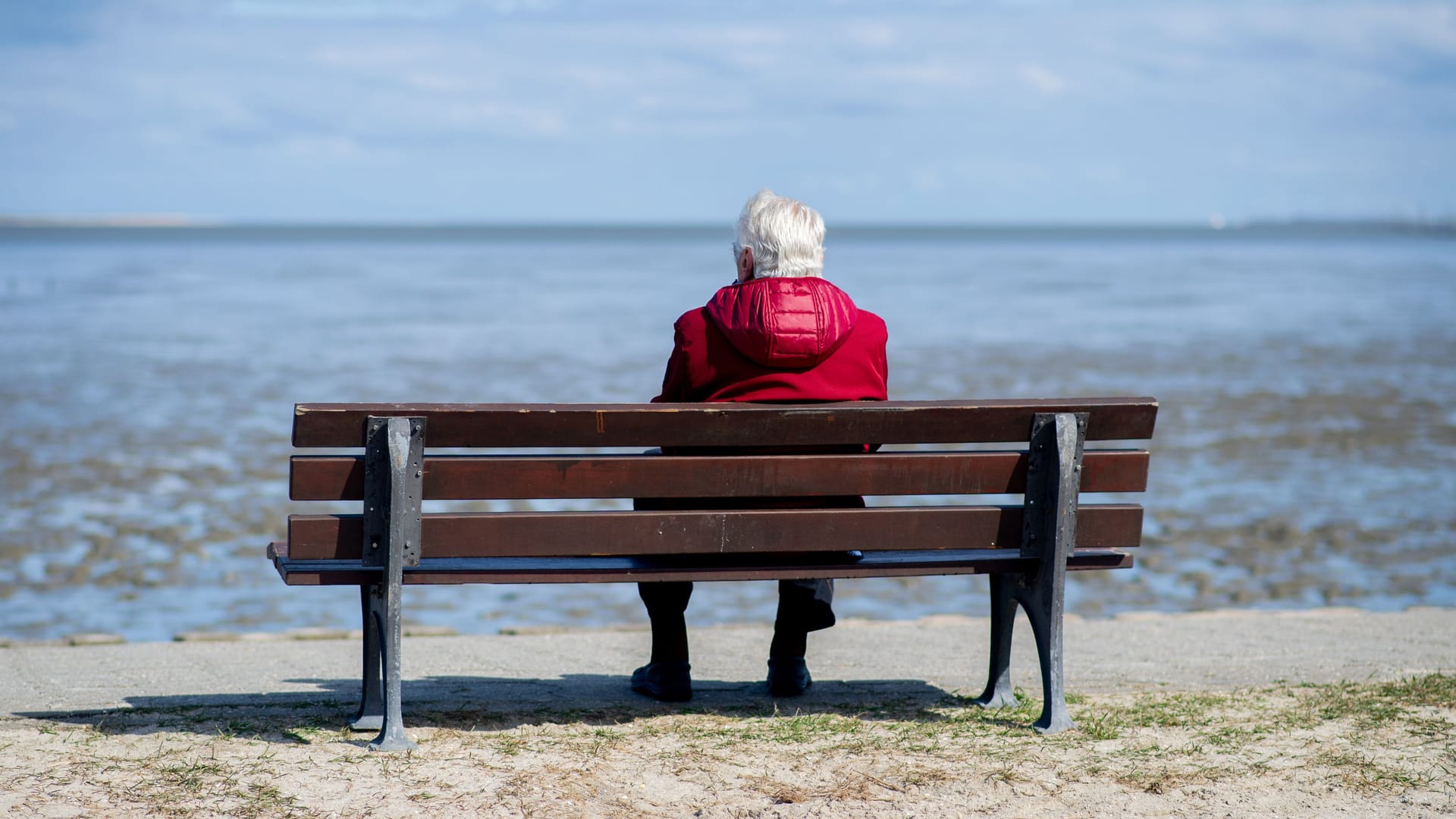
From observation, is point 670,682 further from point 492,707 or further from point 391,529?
point 391,529

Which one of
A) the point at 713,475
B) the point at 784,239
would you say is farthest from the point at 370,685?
the point at 784,239

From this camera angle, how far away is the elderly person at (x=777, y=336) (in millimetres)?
4375

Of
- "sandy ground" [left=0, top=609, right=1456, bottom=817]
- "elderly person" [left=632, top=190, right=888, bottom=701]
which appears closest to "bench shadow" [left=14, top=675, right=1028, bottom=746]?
"sandy ground" [left=0, top=609, right=1456, bottom=817]

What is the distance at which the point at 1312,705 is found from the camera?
191 inches

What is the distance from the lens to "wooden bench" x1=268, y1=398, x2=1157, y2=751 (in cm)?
408

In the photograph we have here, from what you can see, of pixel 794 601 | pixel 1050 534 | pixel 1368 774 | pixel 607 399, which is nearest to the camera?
pixel 1368 774

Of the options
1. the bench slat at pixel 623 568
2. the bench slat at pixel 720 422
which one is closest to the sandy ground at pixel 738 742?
the bench slat at pixel 623 568

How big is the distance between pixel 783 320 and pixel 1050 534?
39.4 inches

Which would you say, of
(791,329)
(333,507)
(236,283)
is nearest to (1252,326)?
(333,507)

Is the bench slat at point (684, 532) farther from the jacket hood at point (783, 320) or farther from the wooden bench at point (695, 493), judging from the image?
the jacket hood at point (783, 320)

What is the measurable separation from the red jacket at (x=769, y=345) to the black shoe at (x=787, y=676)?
1.01m

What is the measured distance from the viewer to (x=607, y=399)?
16203 millimetres

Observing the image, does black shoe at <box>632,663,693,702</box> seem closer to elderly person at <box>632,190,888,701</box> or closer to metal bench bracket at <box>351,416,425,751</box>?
elderly person at <box>632,190,888,701</box>

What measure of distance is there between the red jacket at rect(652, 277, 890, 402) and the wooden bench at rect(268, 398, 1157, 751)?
177 millimetres
